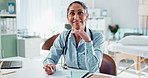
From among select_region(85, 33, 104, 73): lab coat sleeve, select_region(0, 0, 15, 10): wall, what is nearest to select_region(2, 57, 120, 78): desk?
select_region(85, 33, 104, 73): lab coat sleeve

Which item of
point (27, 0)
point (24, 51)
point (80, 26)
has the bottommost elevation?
point (24, 51)

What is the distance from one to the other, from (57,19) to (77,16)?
4.60 m

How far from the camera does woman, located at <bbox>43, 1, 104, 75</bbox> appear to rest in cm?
124

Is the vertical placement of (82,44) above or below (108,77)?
above

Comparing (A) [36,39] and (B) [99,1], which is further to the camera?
(B) [99,1]

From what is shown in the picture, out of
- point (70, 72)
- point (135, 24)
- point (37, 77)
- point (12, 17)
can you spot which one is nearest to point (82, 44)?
point (70, 72)

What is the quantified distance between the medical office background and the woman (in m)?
2.61

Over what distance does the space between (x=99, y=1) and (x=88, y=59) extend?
4.28m

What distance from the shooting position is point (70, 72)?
1209mm

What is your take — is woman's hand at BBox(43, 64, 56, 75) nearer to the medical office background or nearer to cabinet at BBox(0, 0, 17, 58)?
cabinet at BBox(0, 0, 17, 58)

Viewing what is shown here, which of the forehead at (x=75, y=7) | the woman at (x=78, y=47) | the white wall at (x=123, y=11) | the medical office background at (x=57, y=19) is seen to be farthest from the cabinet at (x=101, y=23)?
the forehead at (x=75, y=7)

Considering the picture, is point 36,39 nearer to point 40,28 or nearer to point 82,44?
point 40,28

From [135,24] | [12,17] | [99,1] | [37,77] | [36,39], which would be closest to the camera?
[37,77]

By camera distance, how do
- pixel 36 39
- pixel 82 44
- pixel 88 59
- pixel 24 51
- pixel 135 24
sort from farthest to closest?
pixel 135 24
pixel 36 39
pixel 24 51
pixel 82 44
pixel 88 59
